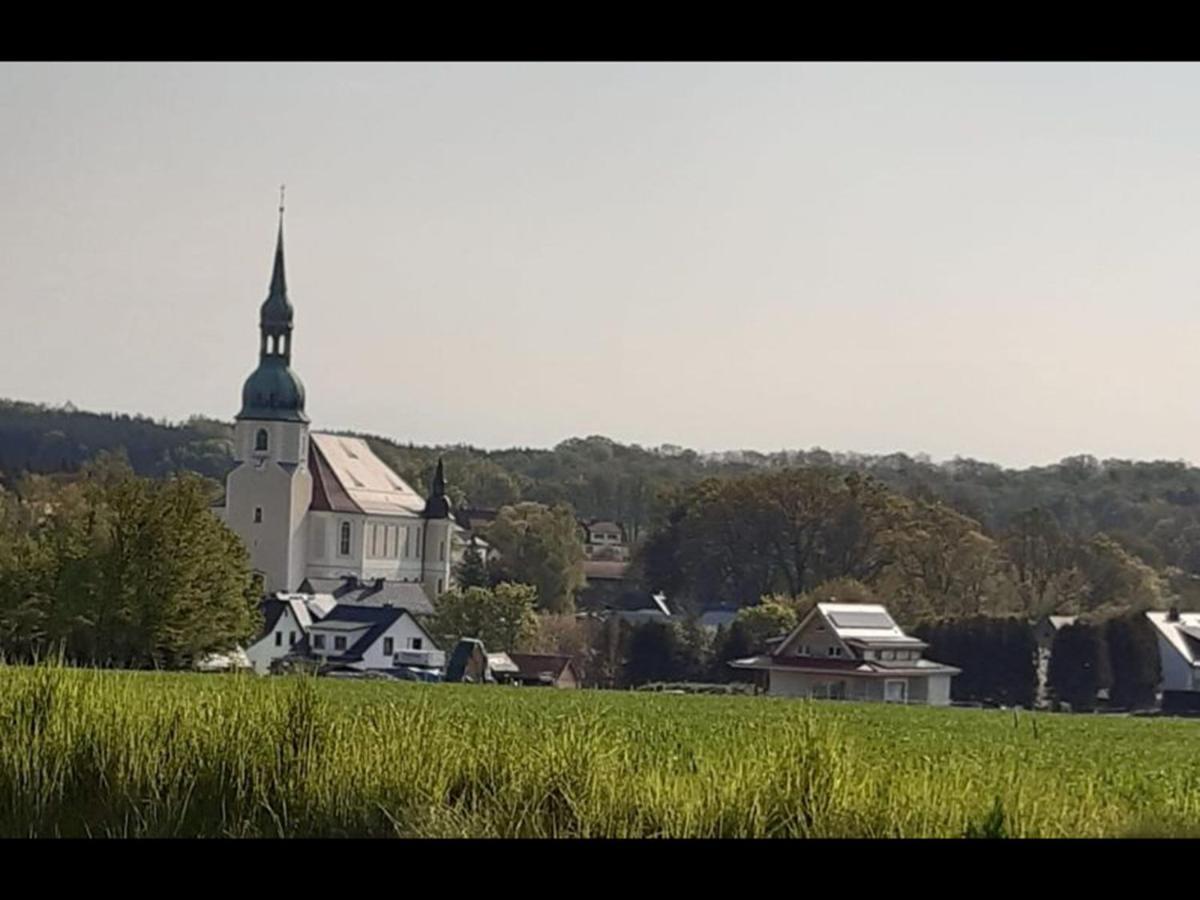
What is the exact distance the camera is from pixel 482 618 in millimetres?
39844

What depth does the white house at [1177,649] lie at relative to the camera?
3403cm

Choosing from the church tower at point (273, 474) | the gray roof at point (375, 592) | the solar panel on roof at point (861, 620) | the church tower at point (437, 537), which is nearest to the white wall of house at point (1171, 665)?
the solar panel on roof at point (861, 620)

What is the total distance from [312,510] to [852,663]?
29225mm

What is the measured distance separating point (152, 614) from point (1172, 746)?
1309 cm

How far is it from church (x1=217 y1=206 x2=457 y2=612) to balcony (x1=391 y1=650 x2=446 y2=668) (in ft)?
53.2

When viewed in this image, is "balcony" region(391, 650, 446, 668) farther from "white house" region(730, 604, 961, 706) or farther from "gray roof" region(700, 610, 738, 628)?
"white house" region(730, 604, 961, 706)

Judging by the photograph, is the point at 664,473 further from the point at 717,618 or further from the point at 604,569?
the point at 717,618

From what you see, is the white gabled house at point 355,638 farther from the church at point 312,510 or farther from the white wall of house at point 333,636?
the church at point 312,510

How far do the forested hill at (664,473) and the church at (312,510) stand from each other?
8.18 feet

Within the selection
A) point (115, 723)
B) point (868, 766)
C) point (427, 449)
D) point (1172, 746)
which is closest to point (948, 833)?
point (868, 766)

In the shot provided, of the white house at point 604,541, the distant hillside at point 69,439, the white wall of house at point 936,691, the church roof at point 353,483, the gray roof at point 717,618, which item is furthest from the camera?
the church roof at point 353,483

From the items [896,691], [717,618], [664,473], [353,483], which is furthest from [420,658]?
[353,483]

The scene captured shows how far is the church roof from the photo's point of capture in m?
60.6
